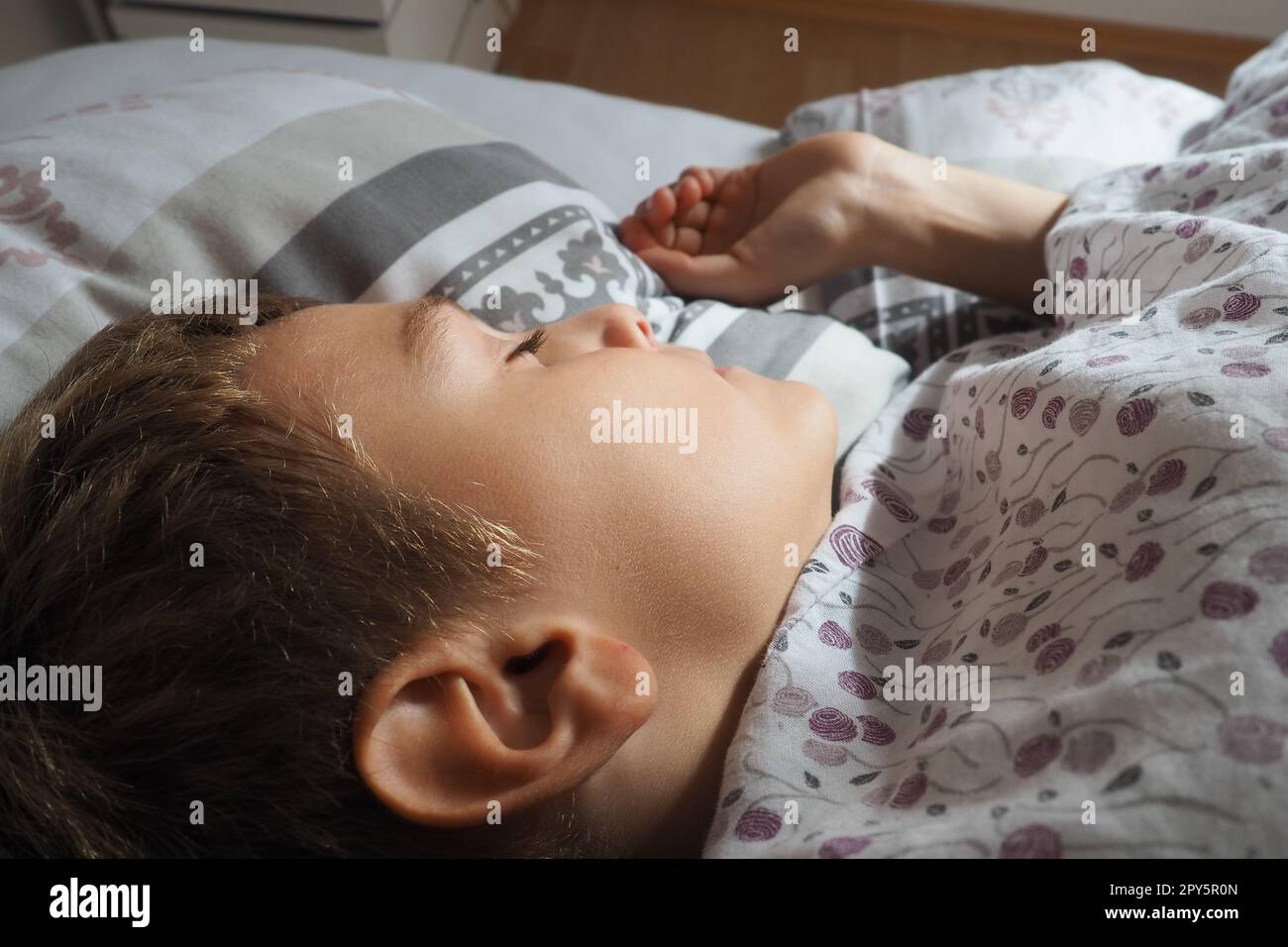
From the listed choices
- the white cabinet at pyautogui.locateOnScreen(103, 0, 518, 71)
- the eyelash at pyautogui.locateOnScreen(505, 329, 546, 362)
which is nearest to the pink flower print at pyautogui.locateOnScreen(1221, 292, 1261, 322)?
the eyelash at pyautogui.locateOnScreen(505, 329, 546, 362)

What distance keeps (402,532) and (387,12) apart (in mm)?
1378

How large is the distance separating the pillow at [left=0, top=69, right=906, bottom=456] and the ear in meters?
0.37

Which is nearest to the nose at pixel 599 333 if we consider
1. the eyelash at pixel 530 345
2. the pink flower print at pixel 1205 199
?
the eyelash at pixel 530 345

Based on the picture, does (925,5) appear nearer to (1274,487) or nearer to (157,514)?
(1274,487)

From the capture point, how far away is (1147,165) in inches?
36.0

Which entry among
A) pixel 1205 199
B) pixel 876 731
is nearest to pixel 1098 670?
pixel 876 731

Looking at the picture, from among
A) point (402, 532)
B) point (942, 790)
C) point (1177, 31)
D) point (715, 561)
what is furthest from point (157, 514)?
point (1177, 31)

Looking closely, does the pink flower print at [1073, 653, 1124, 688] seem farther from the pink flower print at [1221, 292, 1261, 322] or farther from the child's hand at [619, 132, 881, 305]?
the child's hand at [619, 132, 881, 305]

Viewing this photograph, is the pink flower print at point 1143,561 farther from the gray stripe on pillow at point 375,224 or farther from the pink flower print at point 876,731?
the gray stripe on pillow at point 375,224

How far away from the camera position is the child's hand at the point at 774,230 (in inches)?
39.2

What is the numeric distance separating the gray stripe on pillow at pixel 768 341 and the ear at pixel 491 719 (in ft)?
1.30

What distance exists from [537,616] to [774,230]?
59 centimetres

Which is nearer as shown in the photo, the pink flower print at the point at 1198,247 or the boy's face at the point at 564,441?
the boy's face at the point at 564,441
